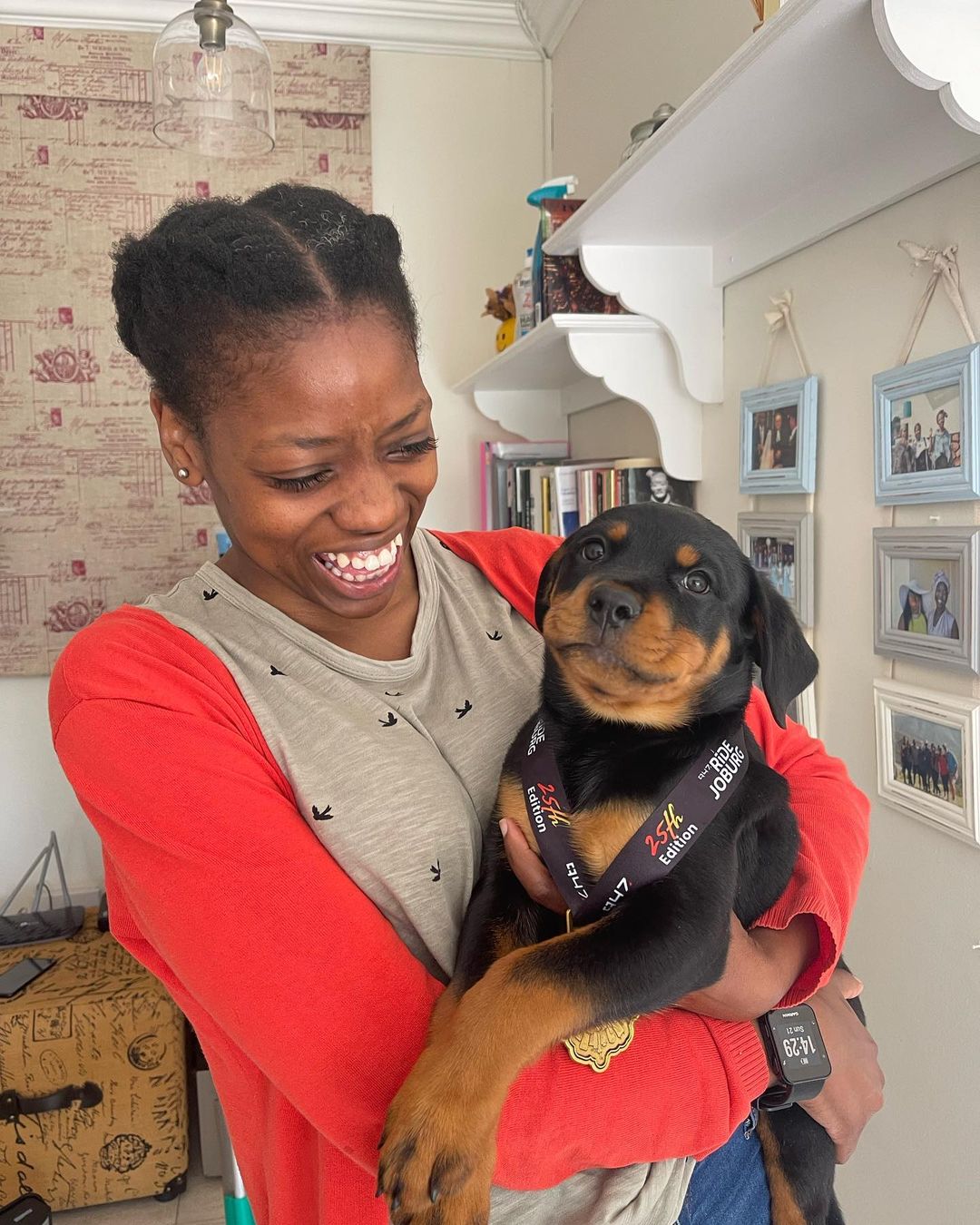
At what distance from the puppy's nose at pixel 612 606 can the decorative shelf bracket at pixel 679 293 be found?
1.10 meters

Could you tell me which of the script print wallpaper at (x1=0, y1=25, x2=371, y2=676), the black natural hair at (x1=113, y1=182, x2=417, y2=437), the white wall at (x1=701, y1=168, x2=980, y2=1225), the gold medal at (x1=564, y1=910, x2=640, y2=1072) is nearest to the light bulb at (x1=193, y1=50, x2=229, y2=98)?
the script print wallpaper at (x1=0, y1=25, x2=371, y2=676)

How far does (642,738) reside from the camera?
3.77 feet

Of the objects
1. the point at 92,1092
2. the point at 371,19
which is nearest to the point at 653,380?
the point at 371,19

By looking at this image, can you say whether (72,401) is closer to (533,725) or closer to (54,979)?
(54,979)

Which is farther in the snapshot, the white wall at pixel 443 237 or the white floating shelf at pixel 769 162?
the white wall at pixel 443 237

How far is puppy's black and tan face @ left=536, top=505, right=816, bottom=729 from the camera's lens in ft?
3.51

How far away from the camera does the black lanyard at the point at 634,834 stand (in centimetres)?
98

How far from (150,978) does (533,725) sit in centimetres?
210

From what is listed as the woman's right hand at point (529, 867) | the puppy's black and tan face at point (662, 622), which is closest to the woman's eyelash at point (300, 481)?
the puppy's black and tan face at point (662, 622)

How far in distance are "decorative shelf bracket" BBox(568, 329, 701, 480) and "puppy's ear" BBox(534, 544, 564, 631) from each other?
36.9 inches

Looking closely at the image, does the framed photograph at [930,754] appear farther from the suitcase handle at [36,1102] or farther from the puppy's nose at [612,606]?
the suitcase handle at [36,1102]

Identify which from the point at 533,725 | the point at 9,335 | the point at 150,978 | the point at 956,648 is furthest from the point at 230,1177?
the point at 9,335

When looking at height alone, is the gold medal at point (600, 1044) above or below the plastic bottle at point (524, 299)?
below

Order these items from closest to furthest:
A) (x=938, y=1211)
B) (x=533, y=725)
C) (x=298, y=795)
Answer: (x=298, y=795) < (x=533, y=725) < (x=938, y=1211)
